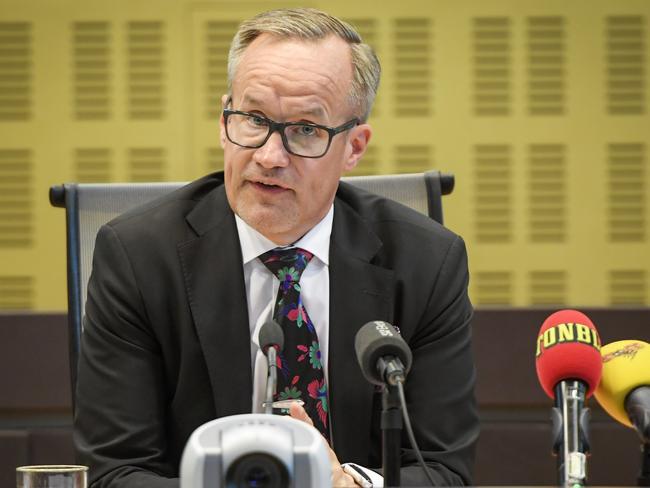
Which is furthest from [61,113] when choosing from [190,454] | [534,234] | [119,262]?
[190,454]

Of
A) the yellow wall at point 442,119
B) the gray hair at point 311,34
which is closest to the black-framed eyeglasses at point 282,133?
the gray hair at point 311,34

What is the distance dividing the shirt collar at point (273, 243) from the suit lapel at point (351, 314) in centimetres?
2

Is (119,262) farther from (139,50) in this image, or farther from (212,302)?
(139,50)

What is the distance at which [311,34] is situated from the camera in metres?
2.28

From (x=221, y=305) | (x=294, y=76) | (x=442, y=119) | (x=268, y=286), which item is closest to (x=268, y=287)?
(x=268, y=286)

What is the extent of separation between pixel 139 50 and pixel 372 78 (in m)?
2.54

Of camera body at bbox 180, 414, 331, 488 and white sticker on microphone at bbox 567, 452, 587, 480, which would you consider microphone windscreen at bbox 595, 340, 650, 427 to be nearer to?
white sticker on microphone at bbox 567, 452, 587, 480

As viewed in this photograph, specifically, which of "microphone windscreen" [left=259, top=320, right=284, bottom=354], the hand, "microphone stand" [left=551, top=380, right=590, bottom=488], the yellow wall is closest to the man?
the hand

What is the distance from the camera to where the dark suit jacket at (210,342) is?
7.02 feet

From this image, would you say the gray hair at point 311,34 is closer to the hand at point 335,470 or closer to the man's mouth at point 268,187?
the man's mouth at point 268,187

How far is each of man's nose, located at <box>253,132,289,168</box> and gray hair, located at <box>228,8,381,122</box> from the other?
0.61 ft

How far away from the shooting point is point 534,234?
15.4ft

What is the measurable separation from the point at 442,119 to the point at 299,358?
264cm

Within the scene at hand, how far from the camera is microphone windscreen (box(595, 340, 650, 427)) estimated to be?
172 centimetres
